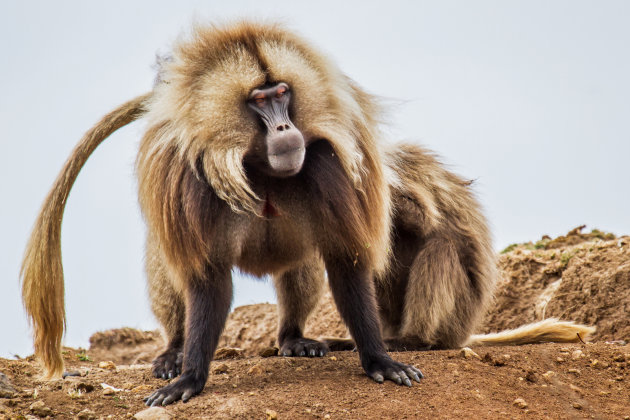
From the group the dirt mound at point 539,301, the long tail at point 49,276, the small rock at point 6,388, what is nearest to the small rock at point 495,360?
the dirt mound at point 539,301

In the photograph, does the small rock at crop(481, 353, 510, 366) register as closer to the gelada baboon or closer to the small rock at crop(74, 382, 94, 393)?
the gelada baboon

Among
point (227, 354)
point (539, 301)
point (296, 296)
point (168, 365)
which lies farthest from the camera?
point (539, 301)

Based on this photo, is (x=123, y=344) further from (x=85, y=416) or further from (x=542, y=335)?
(x=542, y=335)

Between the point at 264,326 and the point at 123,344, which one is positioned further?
the point at 123,344

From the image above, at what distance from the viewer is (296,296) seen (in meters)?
6.45

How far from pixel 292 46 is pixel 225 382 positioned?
2217 millimetres

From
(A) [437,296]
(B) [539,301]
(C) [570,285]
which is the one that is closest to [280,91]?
(A) [437,296]

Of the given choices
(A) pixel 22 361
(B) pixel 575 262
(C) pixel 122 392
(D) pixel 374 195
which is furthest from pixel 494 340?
(A) pixel 22 361

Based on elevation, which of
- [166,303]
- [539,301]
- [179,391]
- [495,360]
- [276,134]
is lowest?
[179,391]

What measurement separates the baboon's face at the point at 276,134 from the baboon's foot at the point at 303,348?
5.87 feet

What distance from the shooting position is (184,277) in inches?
199

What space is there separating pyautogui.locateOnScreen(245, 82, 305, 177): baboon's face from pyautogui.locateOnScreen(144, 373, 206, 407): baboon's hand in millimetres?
1383

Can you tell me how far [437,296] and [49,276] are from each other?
2876 millimetres

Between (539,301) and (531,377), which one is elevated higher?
(539,301)
